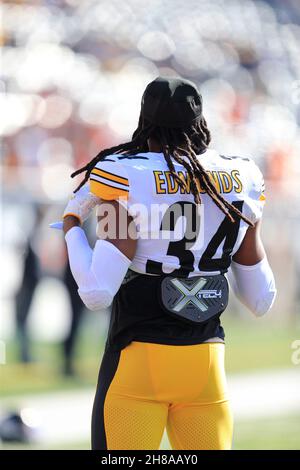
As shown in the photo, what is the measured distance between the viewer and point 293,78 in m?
13.1

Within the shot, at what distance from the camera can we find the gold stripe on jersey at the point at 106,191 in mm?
2615

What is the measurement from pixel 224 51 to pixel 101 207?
10.4 m

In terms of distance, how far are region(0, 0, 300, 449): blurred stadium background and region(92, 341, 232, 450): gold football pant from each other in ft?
15.6

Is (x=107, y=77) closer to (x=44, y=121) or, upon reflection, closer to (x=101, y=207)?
(x=44, y=121)

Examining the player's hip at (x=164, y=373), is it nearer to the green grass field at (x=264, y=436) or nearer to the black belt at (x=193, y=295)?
the black belt at (x=193, y=295)

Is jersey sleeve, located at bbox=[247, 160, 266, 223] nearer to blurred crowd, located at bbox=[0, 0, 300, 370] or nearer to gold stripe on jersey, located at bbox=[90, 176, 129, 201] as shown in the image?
gold stripe on jersey, located at bbox=[90, 176, 129, 201]

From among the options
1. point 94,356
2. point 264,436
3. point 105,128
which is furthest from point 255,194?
point 105,128

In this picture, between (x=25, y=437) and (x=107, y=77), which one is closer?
(x=25, y=437)

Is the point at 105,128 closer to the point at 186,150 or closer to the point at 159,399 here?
the point at 186,150

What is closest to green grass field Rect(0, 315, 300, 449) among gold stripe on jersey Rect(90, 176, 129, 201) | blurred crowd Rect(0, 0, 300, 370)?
blurred crowd Rect(0, 0, 300, 370)

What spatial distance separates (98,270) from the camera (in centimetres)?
264

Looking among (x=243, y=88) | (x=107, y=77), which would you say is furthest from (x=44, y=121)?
(x=243, y=88)

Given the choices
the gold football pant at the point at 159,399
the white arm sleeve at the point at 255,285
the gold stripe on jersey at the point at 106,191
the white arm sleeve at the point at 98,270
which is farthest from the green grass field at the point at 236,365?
the gold stripe on jersey at the point at 106,191

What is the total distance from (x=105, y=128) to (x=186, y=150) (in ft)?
27.8
